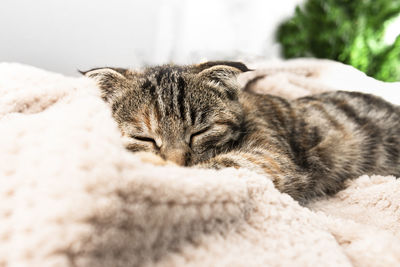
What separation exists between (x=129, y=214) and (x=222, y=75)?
0.69 meters

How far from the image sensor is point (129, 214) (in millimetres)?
297

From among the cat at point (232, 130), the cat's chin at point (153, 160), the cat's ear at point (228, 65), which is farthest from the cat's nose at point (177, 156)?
the cat's ear at point (228, 65)

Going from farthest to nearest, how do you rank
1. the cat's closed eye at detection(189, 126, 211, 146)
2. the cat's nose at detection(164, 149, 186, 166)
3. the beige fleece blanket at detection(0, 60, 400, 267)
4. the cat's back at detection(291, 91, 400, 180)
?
the cat's back at detection(291, 91, 400, 180) → the cat's closed eye at detection(189, 126, 211, 146) → the cat's nose at detection(164, 149, 186, 166) → the beige fleece blanket at detection(0, 60, 400, 267)

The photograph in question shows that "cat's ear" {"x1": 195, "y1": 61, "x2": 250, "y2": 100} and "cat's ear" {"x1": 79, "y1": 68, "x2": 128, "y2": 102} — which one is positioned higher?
"cat's ear" {"x1": 195, "y1": 61, "x2": 250, "y2": 100}

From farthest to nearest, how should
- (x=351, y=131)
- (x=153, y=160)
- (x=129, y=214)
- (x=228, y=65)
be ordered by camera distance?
(x=351, y=131), (x=228, y=65), (x=153, y=160), (x=129, y=214)

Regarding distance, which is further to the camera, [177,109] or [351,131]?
[351,131]

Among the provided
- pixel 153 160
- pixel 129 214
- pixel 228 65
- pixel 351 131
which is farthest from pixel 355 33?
pixel 129 214

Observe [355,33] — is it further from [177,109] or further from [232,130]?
[177,109]

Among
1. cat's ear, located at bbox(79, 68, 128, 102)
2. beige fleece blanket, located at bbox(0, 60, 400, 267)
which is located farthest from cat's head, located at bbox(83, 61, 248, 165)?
beige fleece blanket, located at bbox(0, 60, 400, 267)

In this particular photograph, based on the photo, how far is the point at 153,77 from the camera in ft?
3.07

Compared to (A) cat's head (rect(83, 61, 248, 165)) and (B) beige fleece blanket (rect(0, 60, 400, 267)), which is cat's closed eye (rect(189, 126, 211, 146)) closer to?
(A) cat's head (rect(83, 61, 248, 165))

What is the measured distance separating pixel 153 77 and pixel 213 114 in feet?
0.79

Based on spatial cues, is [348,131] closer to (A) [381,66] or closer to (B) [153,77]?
(A) [381,66]

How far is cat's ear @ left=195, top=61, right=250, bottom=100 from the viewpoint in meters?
0.89
